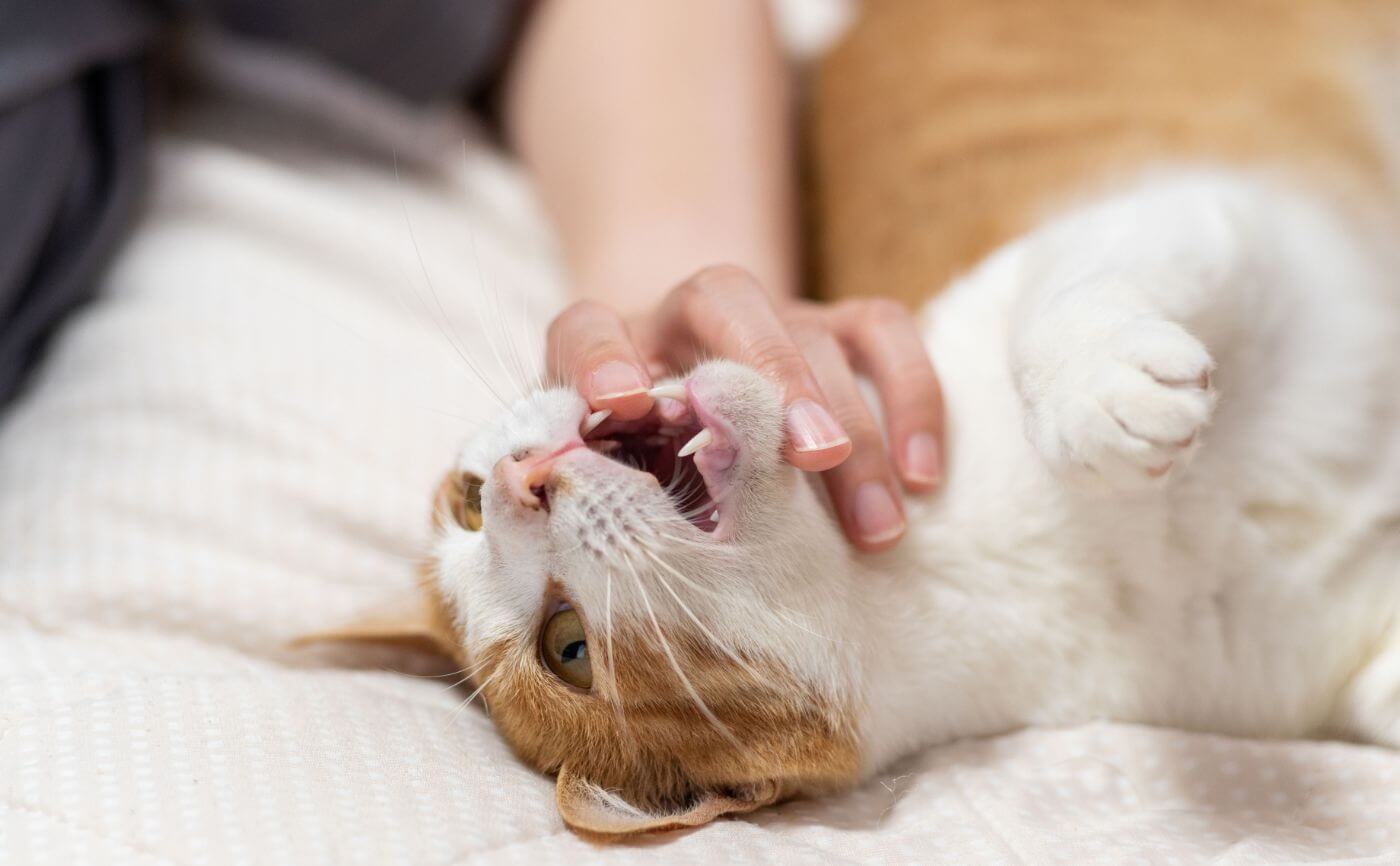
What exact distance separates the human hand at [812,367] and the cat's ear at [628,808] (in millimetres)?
289

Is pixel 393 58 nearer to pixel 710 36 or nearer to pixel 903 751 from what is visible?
pixel 710 36

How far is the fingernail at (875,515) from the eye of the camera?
3.68ft

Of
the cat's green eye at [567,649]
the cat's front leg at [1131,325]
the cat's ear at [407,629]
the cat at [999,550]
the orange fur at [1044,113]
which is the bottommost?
the cat's ear at [407,629]

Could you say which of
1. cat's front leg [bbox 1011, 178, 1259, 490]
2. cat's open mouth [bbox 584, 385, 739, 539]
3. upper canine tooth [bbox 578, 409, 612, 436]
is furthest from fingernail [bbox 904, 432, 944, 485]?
upper canine tooth [bbox 578, 409, 612, 436]

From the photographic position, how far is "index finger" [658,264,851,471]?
102 cm

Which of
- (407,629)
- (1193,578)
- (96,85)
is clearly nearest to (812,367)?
(1193,578)

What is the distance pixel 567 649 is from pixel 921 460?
1.45 feet

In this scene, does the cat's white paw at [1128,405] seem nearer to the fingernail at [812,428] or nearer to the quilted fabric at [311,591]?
the fingernail at [812,428]

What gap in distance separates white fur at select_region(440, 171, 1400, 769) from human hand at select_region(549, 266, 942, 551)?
0.04 metres

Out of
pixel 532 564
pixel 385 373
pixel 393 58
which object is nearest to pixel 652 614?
pixel 532 564

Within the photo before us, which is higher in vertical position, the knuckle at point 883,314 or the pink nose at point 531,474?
the knuckle at point 883,314

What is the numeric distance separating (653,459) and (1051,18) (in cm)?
135

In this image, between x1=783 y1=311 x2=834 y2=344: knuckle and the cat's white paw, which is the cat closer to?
the cat's white paw

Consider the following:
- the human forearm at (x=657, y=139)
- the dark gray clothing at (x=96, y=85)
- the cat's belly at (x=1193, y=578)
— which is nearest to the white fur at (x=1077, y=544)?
the cat's belly at (x=1193, y=578)
